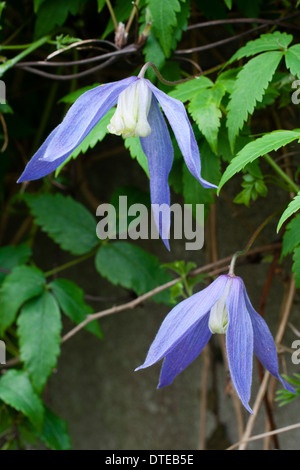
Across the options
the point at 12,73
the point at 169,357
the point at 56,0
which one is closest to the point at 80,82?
the point at 12,73

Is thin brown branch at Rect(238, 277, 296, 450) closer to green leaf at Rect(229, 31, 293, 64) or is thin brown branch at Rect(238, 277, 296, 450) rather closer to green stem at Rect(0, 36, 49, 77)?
green leaf at Rect(229, 31, 293, 64)

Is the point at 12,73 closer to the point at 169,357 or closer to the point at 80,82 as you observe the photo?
the point at 80,82

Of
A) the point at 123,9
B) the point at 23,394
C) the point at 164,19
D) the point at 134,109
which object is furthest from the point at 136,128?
the point at 23,394

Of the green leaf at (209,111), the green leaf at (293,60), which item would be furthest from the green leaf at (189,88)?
the green leaf at (293,60)

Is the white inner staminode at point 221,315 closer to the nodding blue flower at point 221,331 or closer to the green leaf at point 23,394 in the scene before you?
the nodding blue flower at point 221,331

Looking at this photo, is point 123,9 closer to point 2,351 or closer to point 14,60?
point 14,60

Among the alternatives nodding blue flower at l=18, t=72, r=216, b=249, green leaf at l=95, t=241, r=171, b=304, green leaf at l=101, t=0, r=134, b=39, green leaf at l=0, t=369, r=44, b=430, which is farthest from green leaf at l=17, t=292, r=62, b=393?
green leaf at l=101, t=0, r=134, b=39
